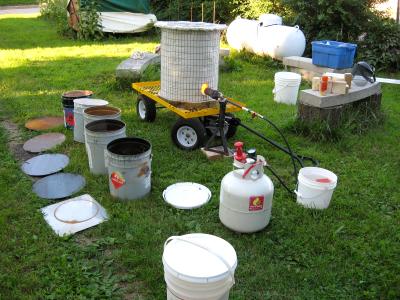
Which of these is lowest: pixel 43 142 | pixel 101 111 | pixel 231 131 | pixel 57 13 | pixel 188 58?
pixel 43 142

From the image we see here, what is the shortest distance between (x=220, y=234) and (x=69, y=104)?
A: 2624mm

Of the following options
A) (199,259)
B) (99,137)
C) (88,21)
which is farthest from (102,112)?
(88,21)

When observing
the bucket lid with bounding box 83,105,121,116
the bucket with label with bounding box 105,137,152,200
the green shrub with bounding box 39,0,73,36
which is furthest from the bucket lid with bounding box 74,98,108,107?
the green shrub with bounding box 39,0,73,36

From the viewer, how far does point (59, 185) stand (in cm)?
379

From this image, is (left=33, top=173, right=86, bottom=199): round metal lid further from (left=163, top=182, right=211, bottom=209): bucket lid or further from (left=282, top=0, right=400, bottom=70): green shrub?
(left=282, top=0, right=400, bottom=70): green shrub

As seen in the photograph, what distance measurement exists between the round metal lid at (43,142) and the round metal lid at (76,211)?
4.19 ft

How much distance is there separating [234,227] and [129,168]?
3.22ft

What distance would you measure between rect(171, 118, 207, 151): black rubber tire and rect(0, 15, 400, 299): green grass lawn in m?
0.09

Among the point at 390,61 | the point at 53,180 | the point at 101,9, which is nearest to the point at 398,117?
the point at 390,61

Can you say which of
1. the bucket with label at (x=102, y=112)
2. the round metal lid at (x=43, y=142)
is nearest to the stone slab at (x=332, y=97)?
the bucket with label at (x=102, y=112)

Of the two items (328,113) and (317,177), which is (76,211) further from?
(328,113)

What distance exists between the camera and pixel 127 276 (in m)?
2.71

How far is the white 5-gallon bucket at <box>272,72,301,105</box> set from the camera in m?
6.07

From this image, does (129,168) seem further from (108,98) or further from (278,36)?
(278,36)
